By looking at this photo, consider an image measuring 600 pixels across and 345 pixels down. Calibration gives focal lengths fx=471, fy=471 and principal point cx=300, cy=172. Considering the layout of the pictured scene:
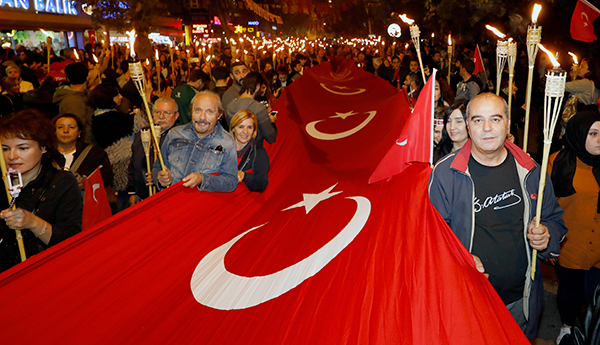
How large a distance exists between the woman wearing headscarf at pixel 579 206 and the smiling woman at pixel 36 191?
3652mm

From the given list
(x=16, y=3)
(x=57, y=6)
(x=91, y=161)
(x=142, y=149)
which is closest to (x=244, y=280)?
(x=142, y=149)

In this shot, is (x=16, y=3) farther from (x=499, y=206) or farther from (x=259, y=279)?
(x=499, y=206)

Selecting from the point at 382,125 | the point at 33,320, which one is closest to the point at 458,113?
the point at 382,125

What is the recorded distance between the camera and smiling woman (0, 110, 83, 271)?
305cm

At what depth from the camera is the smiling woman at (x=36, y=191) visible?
120 inches

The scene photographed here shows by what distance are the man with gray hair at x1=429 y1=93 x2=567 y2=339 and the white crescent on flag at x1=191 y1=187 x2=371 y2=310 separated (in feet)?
2.80

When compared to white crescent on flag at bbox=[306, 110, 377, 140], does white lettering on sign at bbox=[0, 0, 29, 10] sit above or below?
above

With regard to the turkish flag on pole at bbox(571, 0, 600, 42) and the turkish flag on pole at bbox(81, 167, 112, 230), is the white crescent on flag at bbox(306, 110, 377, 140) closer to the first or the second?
the turkish flag on pole at bbox(571, 0, 600, 42)

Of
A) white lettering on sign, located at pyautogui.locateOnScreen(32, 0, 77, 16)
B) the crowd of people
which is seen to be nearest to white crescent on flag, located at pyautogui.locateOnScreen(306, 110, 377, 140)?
the crowd of people

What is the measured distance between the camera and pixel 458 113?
4016 mm

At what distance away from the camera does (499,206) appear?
2.75 metres

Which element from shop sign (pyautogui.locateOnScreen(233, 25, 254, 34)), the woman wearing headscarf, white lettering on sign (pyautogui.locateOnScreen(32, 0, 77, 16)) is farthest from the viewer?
shop sign (pyautogui.locateOnScreen(233, 25, 254, 34))

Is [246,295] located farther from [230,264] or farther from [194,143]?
[194,143]

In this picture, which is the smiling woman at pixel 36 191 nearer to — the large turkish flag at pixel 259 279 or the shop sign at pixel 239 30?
the large turkish flag at pixel 259 279
